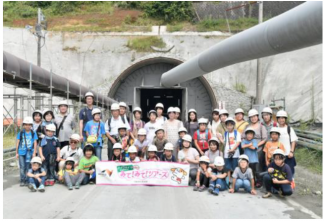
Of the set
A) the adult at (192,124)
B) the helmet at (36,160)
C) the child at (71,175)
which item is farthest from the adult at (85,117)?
the adult at (192,124)

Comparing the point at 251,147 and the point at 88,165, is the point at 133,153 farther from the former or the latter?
the point at 251,147

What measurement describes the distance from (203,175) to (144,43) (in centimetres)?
1760

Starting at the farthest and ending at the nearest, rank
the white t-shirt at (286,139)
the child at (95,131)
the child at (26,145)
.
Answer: the child at (95,131) → the child at (26,145) → the white t-shirt at (286,139)

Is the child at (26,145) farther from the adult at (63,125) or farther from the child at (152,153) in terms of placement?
the child at (152,153)

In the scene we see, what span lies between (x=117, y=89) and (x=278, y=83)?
33.6 feet

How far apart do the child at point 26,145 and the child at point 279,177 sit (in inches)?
183

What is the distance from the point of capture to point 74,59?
24000mm

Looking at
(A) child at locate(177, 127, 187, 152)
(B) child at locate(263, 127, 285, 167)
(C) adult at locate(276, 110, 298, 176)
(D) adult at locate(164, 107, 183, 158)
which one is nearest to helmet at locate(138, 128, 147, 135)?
(D) adult at locate(164, 107, 183, 158)

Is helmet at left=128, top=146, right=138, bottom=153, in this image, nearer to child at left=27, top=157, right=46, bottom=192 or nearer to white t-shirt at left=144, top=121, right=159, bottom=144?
Answer: white t-shirt at left=144, top=121, right=159, bottom=144

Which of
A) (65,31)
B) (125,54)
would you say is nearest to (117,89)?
(125,54)

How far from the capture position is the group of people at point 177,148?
24.0 ft

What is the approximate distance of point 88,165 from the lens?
8016mm

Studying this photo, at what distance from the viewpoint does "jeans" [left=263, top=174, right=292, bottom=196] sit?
6.90m

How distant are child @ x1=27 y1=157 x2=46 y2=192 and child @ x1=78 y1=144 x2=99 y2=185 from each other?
31.1 inches
